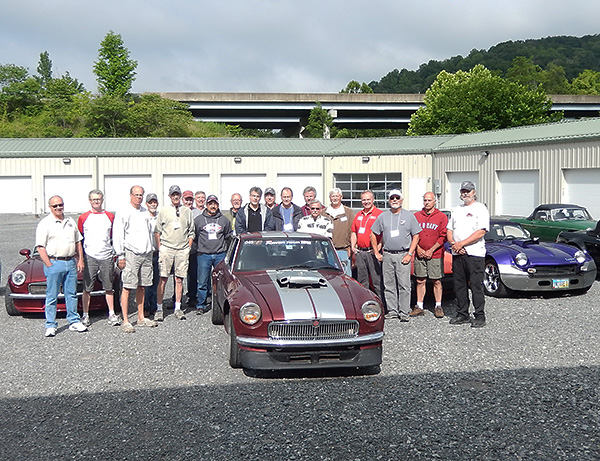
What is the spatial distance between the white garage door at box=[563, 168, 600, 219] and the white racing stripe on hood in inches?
720

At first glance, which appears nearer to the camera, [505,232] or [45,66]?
[505,232]

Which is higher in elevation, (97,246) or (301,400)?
(97,246)

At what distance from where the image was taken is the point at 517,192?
26.4m

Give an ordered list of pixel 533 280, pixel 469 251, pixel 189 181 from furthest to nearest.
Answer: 1. pixel 189 181
2. pixel 533 280
3. pixel 469 251

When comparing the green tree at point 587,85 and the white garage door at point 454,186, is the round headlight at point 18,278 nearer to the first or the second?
the white garage door at point 454,186

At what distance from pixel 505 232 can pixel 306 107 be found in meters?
57.6

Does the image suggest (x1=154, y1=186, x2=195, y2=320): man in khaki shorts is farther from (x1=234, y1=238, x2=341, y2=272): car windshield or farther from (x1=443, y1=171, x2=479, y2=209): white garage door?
(x1=443, y1=171, x2=479, y2=209): white garage door

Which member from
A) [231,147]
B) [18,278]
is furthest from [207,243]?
[231,147]

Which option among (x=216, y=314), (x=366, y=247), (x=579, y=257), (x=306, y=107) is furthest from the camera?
(x=306, y=107)

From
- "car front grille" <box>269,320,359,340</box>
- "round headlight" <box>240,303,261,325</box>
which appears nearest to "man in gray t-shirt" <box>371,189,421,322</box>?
"car front grille" <box>269,320,359,340</box>

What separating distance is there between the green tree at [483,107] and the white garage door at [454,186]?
18.8 meters

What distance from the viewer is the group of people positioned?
26.8ft

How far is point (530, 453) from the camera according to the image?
169 inches

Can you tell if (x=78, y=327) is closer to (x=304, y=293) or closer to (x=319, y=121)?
(x=304, y=293)
